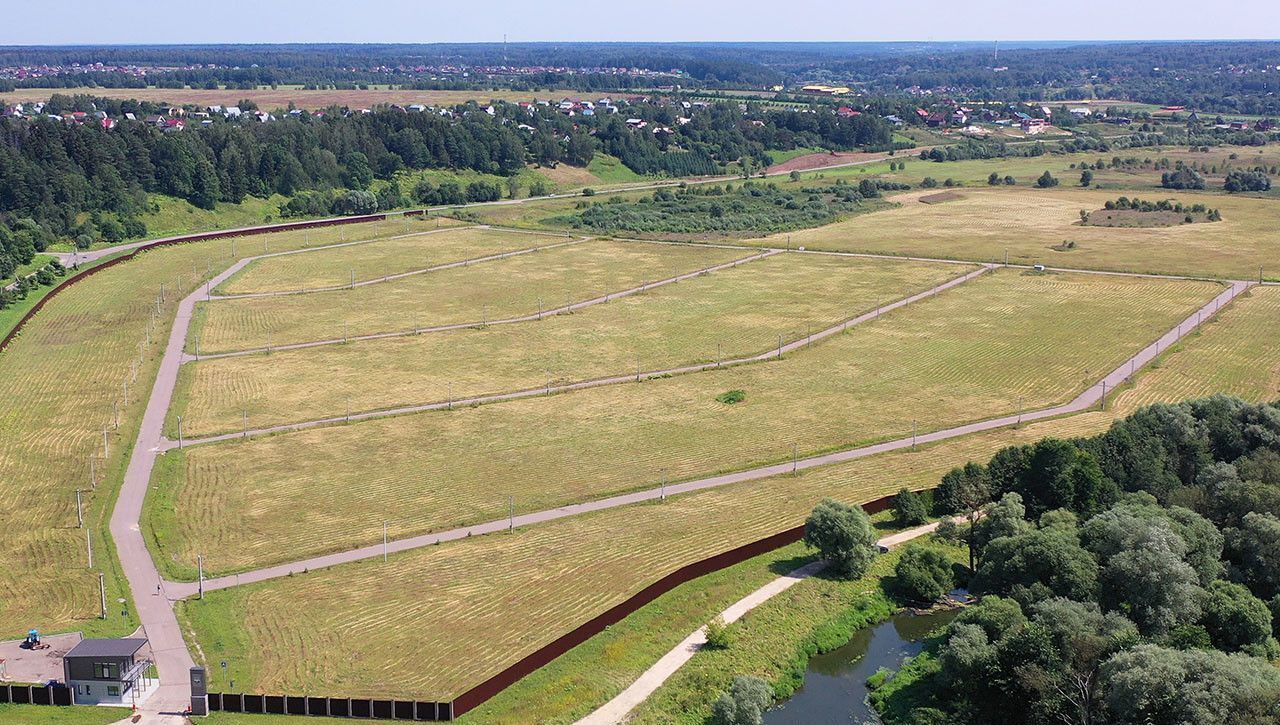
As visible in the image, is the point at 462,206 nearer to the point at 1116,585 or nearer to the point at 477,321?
the point at 477,321

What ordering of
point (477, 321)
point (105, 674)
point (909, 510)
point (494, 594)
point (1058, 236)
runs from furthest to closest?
1. point (1058, 236)
2. point (477, 321)
3. point (909, 510)
4. point (494, 594)
5. point (105, 674)

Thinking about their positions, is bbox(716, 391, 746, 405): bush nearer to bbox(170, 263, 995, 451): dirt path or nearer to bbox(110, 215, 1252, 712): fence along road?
bbox(170, 263, 995, 451): dirt path

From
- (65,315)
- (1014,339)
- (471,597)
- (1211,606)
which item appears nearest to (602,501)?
(471,597)

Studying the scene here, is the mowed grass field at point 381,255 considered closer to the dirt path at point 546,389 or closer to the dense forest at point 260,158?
the dense forest at point 260,158

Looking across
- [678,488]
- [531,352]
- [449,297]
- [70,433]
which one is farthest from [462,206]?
[678,488]

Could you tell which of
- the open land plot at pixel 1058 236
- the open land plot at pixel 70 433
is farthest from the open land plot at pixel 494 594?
the open land plot at pixel 1058 236

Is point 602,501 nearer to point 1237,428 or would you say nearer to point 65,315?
point 1237,428

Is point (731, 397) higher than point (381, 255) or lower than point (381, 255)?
higher
